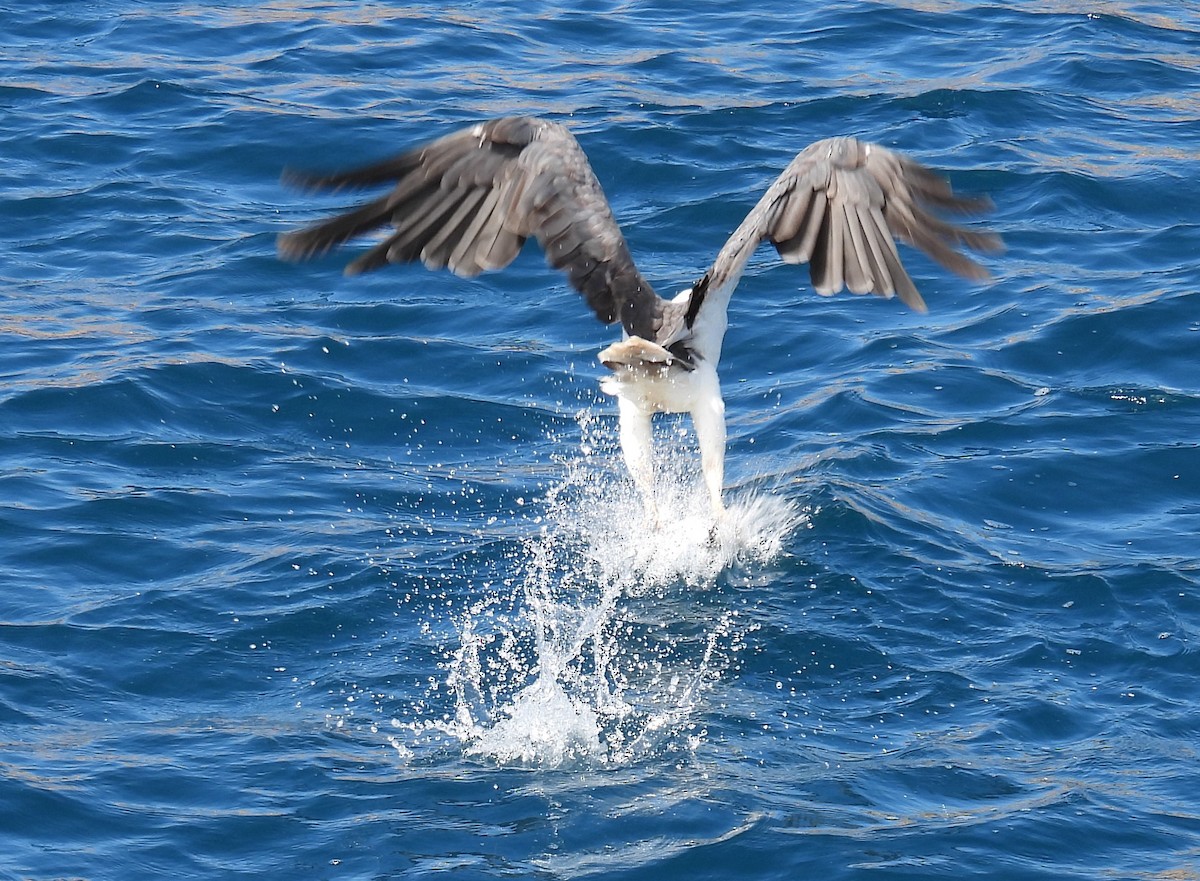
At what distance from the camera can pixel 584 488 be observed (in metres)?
9.20

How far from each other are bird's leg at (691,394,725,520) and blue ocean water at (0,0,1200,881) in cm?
25

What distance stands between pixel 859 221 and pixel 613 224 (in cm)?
106

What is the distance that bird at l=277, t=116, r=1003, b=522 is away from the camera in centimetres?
707

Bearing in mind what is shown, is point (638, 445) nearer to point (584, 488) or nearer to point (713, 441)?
point (713, 441)

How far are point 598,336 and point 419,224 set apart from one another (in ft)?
11.2

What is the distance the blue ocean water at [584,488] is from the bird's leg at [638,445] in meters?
0.29

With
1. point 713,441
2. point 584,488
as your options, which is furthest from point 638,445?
point 584,488

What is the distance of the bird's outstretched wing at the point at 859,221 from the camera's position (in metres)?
6.93

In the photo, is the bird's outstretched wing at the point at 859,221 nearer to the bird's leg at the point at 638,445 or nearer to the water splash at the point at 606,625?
the bird's leg at the point at 638,445

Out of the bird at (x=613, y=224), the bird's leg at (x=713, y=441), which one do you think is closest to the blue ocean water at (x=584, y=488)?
the bird's leg at (x=713, y=441)

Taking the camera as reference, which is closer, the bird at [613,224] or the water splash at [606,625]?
the water splash at [606,625]

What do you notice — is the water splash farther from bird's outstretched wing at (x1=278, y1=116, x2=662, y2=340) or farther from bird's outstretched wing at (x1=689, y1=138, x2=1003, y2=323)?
bird's outstretched wing at (x1=689, y1=138, x2=1003, y2=323)

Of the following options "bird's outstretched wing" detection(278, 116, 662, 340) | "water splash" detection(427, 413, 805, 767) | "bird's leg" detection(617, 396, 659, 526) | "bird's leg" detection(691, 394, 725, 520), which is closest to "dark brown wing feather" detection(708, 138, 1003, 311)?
"bird's outstretched wing" detection(278, 116, 662, 340)

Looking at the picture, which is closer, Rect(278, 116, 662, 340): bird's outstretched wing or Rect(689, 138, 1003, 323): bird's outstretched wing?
Rect(689, 138, 1003, 323): bird's outstretched wing
